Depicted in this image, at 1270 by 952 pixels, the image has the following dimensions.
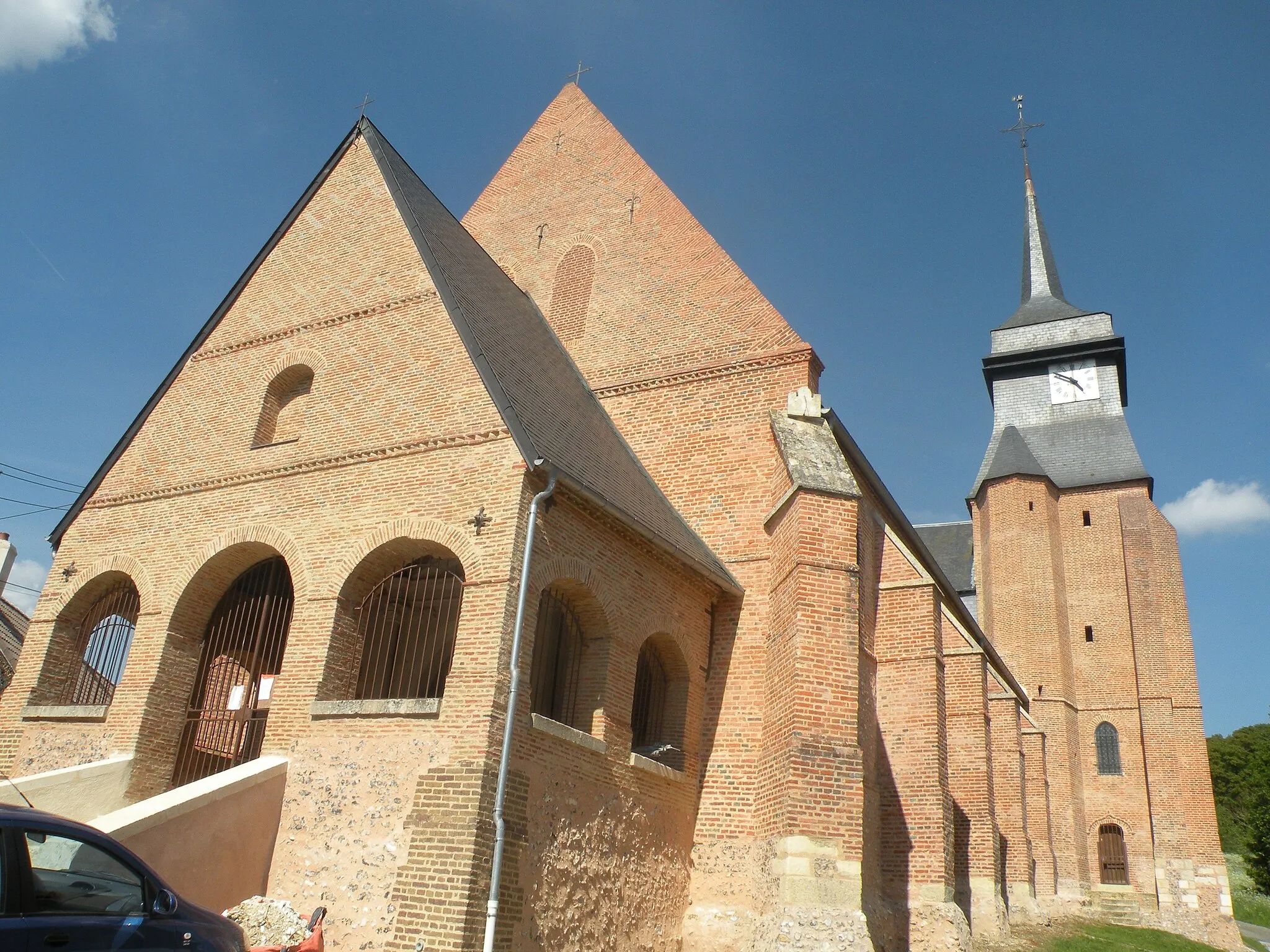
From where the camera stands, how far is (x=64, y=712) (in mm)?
10891

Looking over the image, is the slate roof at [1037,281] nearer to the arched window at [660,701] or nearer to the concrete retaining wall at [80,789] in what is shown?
the arched window at [660,701]

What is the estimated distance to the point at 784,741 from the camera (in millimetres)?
10445

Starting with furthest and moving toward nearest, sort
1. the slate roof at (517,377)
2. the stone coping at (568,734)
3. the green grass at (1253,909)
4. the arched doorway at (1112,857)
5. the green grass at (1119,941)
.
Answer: the green grass at (1253,909), the arched doorway at (1112,857), the green grass at (1119,941), the slate roof at (517,377), the stone coping at (568,734)

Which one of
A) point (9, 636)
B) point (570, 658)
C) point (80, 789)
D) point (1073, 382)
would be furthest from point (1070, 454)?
point (80, 789)

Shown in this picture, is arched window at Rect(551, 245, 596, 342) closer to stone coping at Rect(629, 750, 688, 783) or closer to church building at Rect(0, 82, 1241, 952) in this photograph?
church building at Rect(0, 82, 1241, 952)

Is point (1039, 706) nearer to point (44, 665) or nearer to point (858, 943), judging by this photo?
point (858, 943)

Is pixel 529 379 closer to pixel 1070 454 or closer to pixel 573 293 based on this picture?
pixel 573 293

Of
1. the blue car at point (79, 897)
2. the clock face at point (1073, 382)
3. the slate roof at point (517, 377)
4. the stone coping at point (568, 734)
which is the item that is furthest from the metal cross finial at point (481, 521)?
the clock face at point (1073, 382)

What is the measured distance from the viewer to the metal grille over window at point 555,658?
10.3m

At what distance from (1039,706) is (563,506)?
23.6m

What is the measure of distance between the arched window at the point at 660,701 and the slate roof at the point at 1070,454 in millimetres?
23145

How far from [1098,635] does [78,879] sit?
3019 centimetres

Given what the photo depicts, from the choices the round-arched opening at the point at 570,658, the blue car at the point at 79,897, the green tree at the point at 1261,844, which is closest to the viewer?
the blue car at the point at 79,897

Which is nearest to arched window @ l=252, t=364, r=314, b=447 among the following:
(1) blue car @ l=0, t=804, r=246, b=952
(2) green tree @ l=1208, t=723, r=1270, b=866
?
(1) blue car @ l=0, t=804, r=246, b=952
